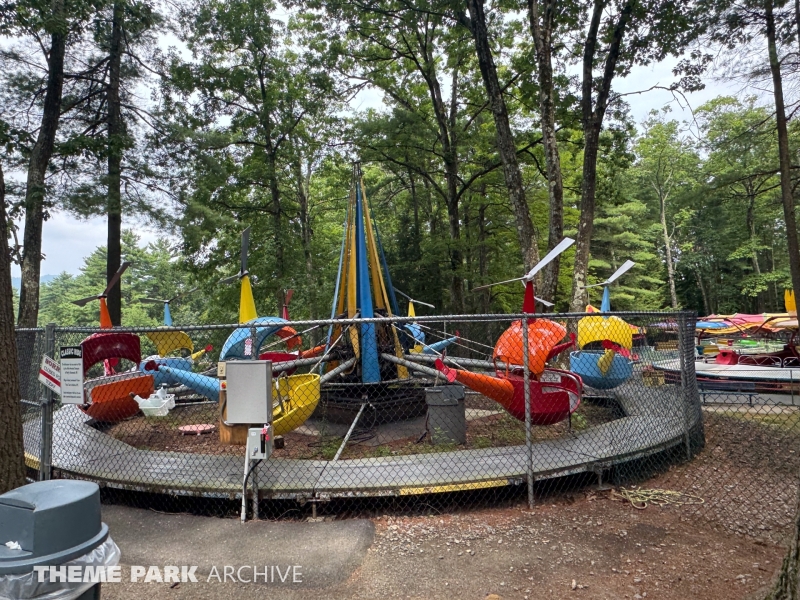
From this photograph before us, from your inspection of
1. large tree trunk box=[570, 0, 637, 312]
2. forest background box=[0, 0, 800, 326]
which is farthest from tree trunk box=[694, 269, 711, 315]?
large tree trunk box=[570, 0, 637, 312]

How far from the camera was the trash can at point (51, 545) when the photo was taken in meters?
1.57

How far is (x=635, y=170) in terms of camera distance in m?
35.4

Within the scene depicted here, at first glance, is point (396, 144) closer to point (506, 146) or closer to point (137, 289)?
point (506, 146)

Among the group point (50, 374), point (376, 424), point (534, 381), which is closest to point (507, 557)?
point (534, 381)

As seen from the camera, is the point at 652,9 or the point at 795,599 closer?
the point at 795,599

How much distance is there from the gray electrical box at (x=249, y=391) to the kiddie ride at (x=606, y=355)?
16.9 feet

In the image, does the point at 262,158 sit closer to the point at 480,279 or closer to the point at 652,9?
the point at 480,279

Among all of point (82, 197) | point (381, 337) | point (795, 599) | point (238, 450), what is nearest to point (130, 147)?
point (82, 197)

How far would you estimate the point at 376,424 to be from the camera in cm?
791

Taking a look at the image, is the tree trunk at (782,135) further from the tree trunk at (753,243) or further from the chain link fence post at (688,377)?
the tree trunk at (753,243)

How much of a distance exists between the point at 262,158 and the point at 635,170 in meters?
28.7

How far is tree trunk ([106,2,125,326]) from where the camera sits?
42.2 ft

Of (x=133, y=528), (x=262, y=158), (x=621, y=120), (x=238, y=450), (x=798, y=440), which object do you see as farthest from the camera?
(x=262, y=158)

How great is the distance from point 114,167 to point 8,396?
1205cm
